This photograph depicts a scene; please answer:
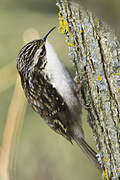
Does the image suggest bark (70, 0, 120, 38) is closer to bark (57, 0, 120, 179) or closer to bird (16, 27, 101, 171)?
bark (57, 0, 120, 179)

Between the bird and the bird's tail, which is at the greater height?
the bird

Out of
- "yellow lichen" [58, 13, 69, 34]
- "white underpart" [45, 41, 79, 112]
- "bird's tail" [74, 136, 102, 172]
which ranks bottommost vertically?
"bird's tail" [74, 136, 102, 172]

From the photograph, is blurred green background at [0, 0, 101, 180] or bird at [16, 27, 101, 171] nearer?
bird at [16, 27, 101, 171]

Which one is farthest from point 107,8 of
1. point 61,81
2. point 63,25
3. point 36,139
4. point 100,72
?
point 36,139

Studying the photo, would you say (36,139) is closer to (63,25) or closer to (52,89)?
(52,89)

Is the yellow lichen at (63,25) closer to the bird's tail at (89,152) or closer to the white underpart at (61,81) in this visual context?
the white underpart at (61,81)

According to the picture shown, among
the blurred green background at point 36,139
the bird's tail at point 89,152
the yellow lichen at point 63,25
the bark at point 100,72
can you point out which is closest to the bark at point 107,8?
the bark at point 100,72

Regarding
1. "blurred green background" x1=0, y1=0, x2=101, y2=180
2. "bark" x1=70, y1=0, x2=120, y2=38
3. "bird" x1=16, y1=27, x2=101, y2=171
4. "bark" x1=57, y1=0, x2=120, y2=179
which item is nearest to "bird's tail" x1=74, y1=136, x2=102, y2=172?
"bird" x1=16, y1=27, x2=101, y2=171
